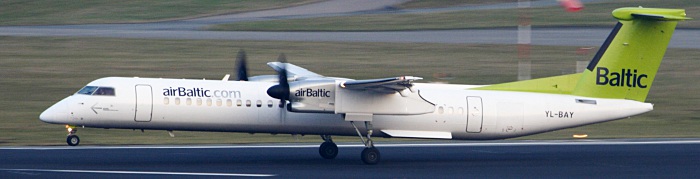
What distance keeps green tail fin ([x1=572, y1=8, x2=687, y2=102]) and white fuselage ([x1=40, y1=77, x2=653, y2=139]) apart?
0.26m

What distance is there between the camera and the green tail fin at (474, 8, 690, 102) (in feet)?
61.1

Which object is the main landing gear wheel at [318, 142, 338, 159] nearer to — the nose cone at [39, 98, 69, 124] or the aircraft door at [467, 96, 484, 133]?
the aircraft door at [467, 96, 484, 133]

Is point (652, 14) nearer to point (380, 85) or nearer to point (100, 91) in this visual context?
point (380, 85)

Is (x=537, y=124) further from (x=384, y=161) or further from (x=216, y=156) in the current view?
(x=216, y=156)

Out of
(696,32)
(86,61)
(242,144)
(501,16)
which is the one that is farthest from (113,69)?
(696,32)

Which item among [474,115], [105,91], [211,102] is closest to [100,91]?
[105,91]

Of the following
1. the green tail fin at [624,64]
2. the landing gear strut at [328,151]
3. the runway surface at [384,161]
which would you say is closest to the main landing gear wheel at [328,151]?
Answer: the landing gear strut at [328,151]

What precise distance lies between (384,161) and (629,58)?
17.1ft

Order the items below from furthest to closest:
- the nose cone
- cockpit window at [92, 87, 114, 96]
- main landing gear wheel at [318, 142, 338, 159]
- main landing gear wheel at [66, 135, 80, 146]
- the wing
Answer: main landing gear wheel at [318, 142, 338, 159], main landing gear wheel at [66, 135, 80, 146], cockpit window at [92, 87, 114, 96], the nose cone, the wing

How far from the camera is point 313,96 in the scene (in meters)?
17.3

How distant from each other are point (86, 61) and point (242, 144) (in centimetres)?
1528

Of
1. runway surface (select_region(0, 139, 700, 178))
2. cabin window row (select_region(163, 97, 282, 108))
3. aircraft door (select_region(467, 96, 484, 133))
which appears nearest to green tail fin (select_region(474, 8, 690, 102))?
aircraft door (select_region(467, 96, 484, 133))

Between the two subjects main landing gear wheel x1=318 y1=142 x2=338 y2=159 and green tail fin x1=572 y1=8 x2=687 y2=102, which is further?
main landing gear wheel x1=318 y1=142 x2=338 y2=159

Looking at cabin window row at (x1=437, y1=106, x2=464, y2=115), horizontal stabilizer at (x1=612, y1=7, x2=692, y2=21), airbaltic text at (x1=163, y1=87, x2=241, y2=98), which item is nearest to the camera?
airbaltic text at (x1=163, y1=87, x2=241, y2=98)
